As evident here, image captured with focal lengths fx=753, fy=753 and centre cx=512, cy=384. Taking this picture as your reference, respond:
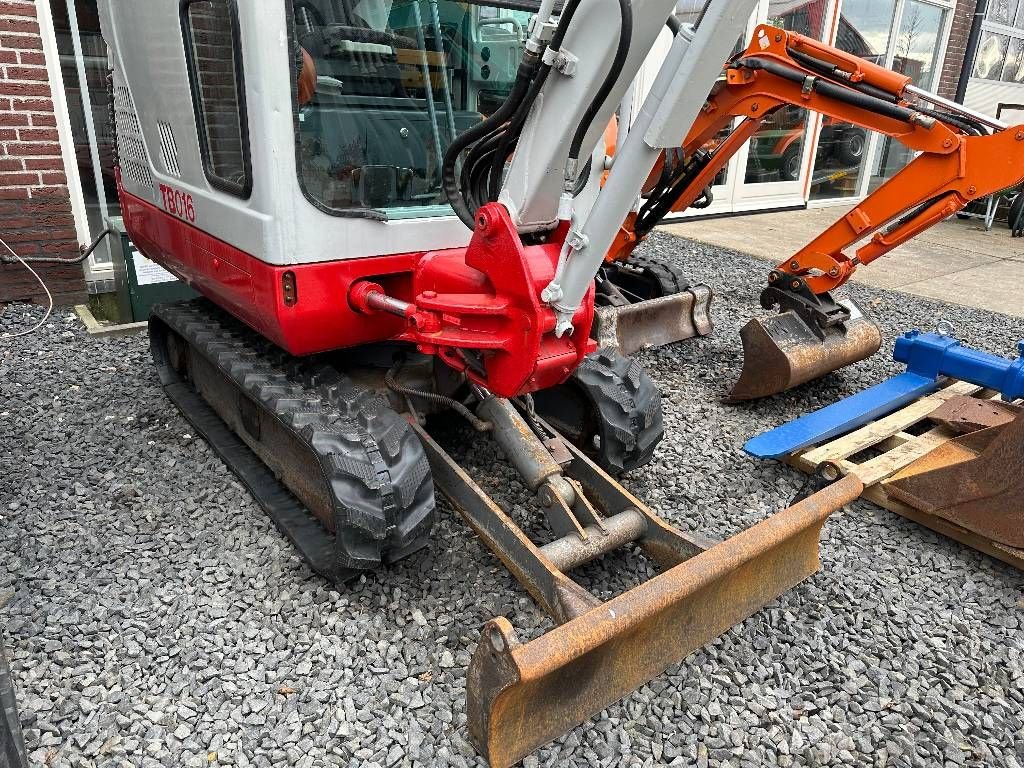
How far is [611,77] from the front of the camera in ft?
6.63

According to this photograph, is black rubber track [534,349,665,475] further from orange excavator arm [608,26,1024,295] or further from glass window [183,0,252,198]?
orange excavator arm [608,26,1024,295]

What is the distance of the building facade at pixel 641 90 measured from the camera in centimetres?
474

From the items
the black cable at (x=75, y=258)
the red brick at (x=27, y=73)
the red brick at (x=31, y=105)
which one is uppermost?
the red brick at (x=27, y=73)

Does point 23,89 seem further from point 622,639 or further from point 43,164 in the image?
point 622,639

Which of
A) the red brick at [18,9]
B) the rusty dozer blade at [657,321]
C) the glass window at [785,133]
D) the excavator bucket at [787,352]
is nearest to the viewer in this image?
the excavator bucket at [787,352]

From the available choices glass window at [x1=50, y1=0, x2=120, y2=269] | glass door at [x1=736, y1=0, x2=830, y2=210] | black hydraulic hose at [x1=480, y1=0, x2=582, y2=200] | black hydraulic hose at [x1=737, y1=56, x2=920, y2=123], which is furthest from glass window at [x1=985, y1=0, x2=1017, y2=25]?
black hydraulic hose at [x1=480, y1=0, x2=582, y2=200]

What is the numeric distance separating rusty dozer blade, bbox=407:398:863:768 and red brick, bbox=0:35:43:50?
3.93m

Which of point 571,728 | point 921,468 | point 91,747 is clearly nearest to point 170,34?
point 91,747

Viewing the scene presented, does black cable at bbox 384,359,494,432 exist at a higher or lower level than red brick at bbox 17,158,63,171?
lower

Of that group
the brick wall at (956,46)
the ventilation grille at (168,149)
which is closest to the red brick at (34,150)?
the ventilation grille at (168,149)

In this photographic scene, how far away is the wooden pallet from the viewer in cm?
305

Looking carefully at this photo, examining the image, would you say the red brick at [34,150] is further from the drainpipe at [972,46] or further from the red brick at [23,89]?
the drainpipe at [972,46]

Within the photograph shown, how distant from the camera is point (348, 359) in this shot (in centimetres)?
320

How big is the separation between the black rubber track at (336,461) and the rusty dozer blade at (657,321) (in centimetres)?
197
